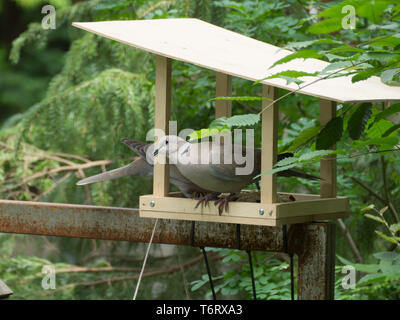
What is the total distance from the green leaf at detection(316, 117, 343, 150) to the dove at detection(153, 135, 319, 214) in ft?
0.79

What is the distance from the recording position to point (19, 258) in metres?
2.85

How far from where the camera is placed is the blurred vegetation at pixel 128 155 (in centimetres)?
225

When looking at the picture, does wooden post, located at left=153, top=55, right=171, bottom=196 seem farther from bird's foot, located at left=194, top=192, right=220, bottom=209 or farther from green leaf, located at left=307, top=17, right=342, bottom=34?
green leaf, located at left=307, top=17, right=342, bottom=34

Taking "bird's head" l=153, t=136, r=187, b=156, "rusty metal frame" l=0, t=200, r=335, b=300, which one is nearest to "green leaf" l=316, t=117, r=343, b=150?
"rusty metal frame" l=0, t=200, r=335, b=300

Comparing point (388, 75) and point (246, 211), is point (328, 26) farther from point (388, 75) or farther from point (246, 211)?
point (246, 211)

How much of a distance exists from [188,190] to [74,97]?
48.0 inches

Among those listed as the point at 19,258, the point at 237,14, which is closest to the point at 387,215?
the point at 237,14

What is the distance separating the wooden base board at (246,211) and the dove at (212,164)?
0.11 feet

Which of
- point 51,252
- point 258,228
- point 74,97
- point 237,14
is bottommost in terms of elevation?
point 51,252

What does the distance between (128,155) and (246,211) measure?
1.25m

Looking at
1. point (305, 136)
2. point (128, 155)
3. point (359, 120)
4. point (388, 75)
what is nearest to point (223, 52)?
point (305, 136)

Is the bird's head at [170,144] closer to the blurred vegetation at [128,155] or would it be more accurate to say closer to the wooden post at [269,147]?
the wooden post at [269,147]

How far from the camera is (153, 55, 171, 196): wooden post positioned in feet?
4.98
